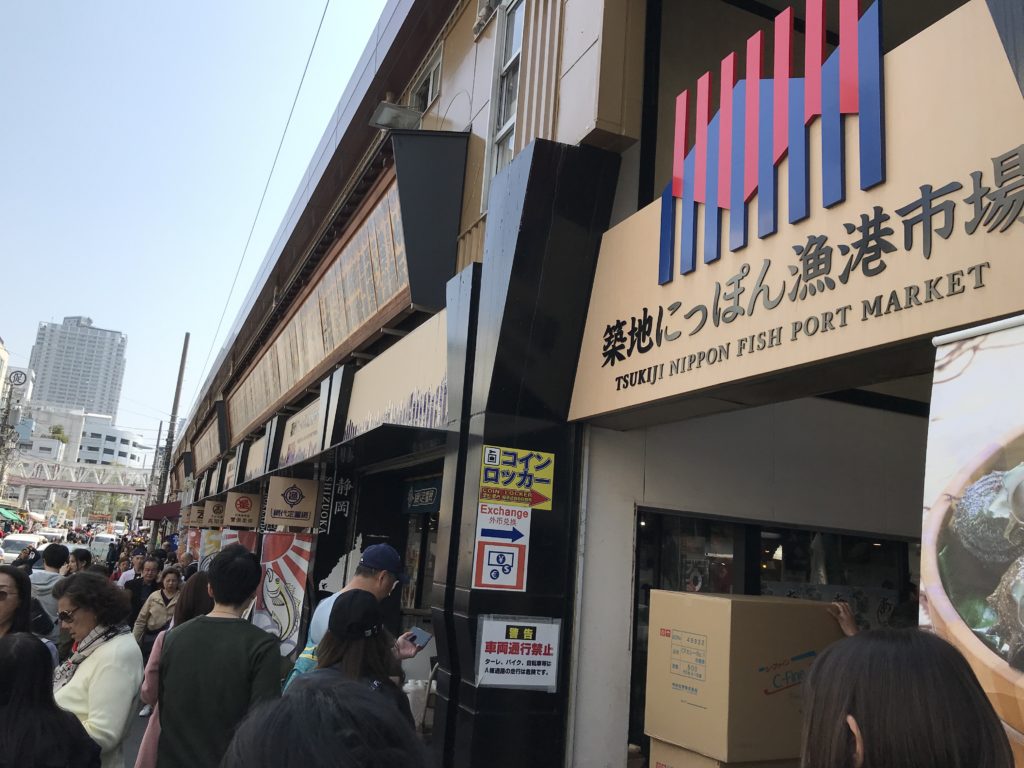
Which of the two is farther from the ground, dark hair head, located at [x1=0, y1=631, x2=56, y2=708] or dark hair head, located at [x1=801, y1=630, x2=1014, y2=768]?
dark hair head, located at [x1=801, y1=630, x2=1014, y2=768]

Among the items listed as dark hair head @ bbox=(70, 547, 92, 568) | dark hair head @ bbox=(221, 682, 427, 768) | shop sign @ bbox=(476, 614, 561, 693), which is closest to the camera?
dark hair head @ bbox=(221, 682, 427, 768)

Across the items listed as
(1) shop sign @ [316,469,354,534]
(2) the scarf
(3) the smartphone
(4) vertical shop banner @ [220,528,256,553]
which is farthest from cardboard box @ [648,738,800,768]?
(4) vertical shop banner @ [220,528,256,553]

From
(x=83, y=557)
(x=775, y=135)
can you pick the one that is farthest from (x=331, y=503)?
(x=775, y=135)

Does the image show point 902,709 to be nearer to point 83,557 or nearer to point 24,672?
point 24,672

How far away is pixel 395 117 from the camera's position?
1238 cm

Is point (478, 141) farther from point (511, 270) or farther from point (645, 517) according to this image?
point (645, 517)

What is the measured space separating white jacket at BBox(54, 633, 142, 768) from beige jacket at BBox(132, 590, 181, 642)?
5226 mm

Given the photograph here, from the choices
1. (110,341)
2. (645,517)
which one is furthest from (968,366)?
(110,341)

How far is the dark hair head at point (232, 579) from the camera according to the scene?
3598 millimetres

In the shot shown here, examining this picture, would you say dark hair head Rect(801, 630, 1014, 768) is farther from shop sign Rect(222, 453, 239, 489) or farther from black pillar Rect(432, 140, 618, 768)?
shop sign Rect(222, 453, 239, 489)

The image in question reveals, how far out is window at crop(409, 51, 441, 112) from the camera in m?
11.9

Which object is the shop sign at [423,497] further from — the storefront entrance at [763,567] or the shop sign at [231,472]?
the shop sign at [231,472]

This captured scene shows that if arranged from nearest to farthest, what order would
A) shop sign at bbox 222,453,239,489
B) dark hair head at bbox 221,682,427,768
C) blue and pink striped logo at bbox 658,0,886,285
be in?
dark hair head at bbox 221,682,427,768 < blue and pink striped logo at bbox 658,0,886,285 < shop sign at bbox 222,453,239,489

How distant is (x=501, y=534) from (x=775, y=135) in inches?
134
